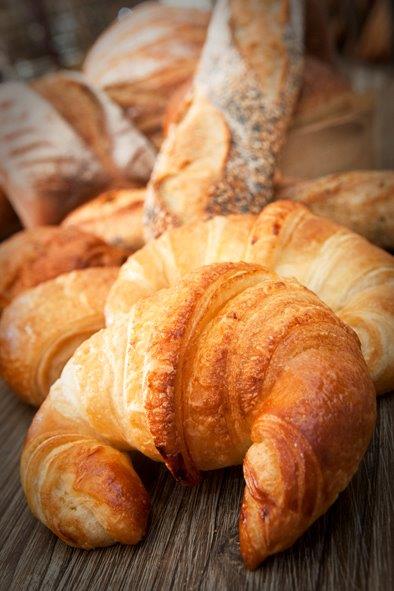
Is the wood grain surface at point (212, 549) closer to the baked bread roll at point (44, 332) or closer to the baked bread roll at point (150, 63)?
the baked bread roll at point (44, 332)

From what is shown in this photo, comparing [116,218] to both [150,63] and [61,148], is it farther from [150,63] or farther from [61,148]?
[150,63]

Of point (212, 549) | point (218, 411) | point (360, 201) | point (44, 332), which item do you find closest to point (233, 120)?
point (360, 201)

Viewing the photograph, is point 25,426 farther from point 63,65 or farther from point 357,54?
point 357,54

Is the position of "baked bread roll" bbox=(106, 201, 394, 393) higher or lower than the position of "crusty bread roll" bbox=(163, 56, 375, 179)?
higher

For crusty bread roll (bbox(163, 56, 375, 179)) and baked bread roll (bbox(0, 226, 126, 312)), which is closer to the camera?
baked bread roll (bbox(0, 226, 126, 312))

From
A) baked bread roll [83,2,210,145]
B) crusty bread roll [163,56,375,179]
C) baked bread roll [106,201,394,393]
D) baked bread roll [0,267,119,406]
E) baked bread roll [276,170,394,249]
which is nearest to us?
baked bread roll [106,201,394,393]

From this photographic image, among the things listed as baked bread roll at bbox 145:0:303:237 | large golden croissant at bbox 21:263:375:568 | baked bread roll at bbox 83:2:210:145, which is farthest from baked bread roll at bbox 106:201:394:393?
baked bread roll at bbox 83:2:210:145

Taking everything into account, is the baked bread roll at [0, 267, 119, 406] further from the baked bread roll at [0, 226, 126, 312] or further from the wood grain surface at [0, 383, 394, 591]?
the wood grain surface at [0, 383, 394, 591]

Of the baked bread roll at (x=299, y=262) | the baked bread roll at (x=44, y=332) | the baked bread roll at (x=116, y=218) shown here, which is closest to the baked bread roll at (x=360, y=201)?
the baked bread roll at (x=299, y=262)
